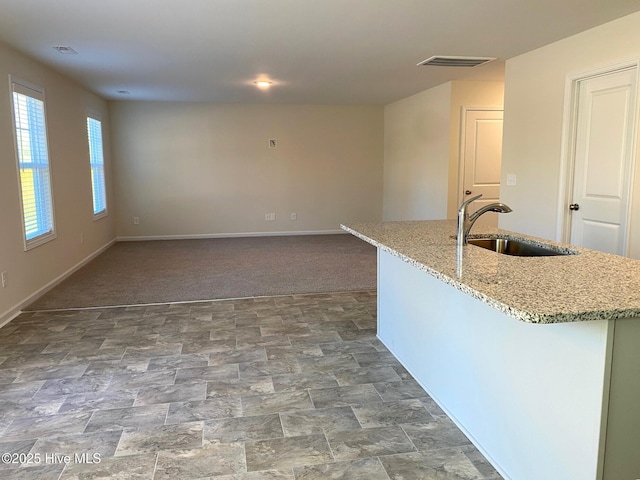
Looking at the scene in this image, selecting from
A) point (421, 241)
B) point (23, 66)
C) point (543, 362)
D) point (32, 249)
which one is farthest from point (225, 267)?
point (543, 362)

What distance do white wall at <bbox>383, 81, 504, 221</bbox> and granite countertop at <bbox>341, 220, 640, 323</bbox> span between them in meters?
3.84

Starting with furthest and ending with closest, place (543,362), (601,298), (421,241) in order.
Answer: (421,241) → (543,362) → (601,298)

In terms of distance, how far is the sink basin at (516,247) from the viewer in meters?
2.48

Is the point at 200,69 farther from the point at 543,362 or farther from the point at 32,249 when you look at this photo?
the point at 543,362

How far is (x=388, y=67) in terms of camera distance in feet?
17.1

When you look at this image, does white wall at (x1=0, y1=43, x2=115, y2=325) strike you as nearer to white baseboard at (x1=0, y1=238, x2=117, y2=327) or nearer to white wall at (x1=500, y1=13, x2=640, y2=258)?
white baseboard at (x1=0, y1=238, x2=117, y2=327)

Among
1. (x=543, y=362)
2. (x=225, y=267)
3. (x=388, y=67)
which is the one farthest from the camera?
(x=225, y=267)

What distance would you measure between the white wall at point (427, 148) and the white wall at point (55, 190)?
4.64 m

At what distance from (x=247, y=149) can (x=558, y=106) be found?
5.35 metres

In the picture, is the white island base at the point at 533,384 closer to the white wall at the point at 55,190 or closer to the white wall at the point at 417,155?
the white wall at the point at 55,190

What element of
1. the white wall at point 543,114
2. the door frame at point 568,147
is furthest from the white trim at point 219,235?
the door frame at point 568,147

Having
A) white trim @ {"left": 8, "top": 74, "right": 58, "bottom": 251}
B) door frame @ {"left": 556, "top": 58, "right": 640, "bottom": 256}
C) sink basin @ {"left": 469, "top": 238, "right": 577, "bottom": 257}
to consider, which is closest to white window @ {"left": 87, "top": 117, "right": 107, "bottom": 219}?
white trim @ {"left": 8, "top": 74, "right": 58, "bottom": 251}

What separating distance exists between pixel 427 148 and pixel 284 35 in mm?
3565

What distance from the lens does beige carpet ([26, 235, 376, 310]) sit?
190 inches
